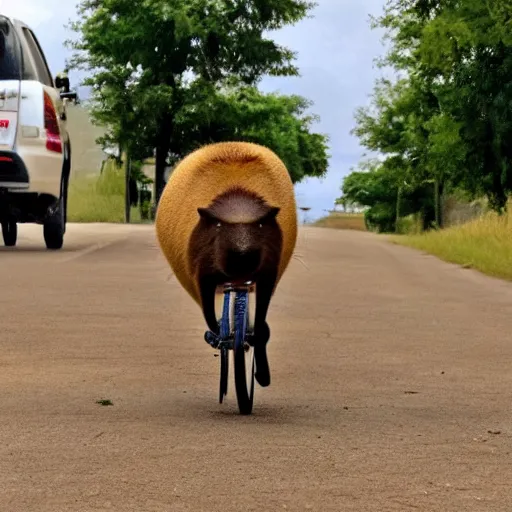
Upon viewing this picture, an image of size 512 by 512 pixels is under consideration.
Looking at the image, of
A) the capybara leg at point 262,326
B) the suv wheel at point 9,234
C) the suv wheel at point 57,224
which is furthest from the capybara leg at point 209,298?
the suv wheel at point 9,234

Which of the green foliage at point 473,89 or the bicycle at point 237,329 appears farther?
the green foliage at point 473,89

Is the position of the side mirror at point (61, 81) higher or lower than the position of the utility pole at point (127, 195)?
higher

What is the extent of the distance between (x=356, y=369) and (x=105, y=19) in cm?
4727

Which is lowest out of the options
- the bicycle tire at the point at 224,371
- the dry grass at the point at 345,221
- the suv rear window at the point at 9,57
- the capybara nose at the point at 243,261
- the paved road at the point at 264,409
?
the dry grass at the point at 345,221

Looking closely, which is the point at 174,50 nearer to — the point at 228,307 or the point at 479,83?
the point at 479,83

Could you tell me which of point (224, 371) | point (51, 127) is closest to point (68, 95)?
point (51, 127)

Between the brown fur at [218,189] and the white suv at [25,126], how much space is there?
1078 cm

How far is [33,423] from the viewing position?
6219mm

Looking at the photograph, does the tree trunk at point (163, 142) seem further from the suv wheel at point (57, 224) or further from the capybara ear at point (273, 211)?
the capybara ear at point (273, 211)

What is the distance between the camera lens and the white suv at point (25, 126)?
1688 cm

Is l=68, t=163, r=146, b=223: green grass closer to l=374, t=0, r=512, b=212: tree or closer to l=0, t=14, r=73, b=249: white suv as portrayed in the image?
l=374, t=0, r=512, b=212: tree

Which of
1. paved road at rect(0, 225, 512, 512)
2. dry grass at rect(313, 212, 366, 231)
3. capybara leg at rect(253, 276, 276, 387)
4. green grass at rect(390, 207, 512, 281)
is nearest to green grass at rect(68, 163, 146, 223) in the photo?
green grass at rect(390, 207, 512, 281)

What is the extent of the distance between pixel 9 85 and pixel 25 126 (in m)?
0.56

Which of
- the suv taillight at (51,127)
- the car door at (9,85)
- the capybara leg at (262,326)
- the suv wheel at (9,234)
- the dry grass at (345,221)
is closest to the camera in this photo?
the capybara leg at (262,326)
